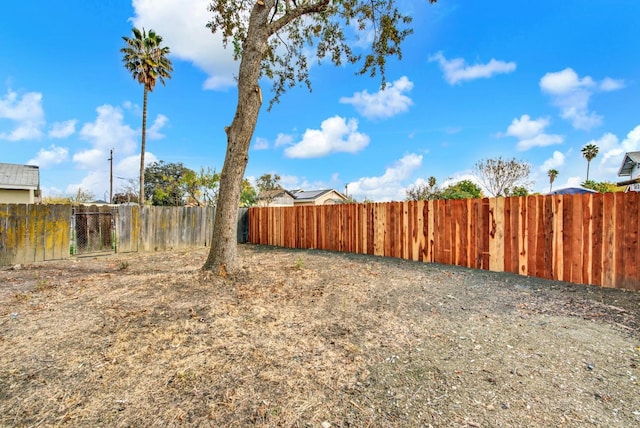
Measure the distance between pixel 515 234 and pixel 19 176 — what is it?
19718 mm

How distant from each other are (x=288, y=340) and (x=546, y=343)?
7.42 ft

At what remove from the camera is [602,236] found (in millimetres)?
4336

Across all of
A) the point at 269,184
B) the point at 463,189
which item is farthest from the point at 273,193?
the point at 463,189

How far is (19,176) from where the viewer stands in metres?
13.6

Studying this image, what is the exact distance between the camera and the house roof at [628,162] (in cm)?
2111

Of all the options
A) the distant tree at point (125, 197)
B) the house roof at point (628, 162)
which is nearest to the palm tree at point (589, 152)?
the house roof at point (628, 162)

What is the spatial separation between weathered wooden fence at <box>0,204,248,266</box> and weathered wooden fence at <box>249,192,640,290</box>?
5.18 m

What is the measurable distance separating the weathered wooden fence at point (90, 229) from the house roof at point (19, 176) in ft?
28.8

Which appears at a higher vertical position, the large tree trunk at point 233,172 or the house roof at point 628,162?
the house roof at point 628,162

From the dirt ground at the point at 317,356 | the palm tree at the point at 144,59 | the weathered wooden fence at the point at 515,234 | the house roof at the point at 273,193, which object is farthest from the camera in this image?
the house roof at the point at 273,193

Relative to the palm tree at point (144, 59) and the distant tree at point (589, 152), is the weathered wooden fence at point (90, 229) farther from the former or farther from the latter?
the distant tree at point (589, 152)

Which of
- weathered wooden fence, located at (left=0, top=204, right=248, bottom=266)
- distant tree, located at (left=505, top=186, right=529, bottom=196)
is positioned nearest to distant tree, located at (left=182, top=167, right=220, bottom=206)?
weathered wooden fence, located at (left=0, top=204, right=248, bottom=266)

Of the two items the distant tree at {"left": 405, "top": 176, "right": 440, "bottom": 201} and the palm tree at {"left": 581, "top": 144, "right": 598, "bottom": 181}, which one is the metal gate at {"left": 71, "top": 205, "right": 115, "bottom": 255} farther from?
the palm tree at {"left": 581, "top": 144, "right": 598, "bottom": 181}

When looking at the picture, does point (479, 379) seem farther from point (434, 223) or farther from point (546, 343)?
point (434, 223)
